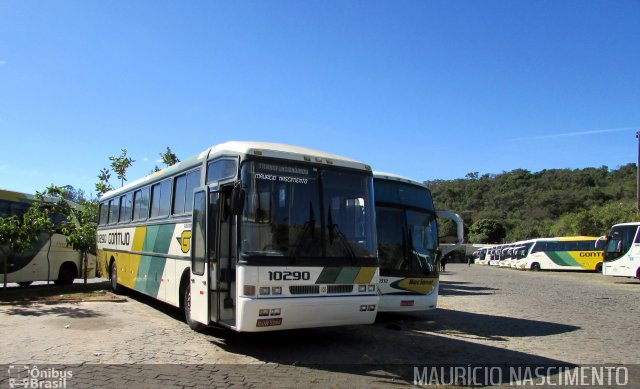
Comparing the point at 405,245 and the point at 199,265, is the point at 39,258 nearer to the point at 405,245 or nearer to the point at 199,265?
the point at 199,265

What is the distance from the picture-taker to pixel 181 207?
10.2 m

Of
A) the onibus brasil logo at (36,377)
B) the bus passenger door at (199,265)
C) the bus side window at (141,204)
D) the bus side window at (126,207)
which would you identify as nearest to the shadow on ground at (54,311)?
the bus side window at (141,204)

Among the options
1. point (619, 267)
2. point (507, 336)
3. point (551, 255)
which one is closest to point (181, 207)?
point (507, 336)

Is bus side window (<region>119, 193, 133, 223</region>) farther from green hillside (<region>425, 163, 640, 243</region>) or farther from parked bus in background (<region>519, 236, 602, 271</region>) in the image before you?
green hillside (<region>425, 163, 640, 243</region>)

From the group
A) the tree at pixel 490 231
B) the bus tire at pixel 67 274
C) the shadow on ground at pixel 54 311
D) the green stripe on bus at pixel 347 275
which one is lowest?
the shadow on ground at pixel 54 311

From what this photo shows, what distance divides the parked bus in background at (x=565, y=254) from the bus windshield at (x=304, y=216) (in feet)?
133

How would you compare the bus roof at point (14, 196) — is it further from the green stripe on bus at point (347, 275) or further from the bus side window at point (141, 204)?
the green stripe on bus at point (347, 275)

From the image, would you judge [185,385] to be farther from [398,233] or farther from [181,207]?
[398,233]

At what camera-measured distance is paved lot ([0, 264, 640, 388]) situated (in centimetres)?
661

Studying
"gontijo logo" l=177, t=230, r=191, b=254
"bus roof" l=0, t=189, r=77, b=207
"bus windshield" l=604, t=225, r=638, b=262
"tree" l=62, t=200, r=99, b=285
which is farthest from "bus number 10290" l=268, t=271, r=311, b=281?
"bus windshield" l=604, t=225, r=638, b=262

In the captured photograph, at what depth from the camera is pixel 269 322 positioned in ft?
23.9

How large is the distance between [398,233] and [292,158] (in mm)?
4322

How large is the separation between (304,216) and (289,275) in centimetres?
97

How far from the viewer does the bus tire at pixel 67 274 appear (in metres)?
18.4
